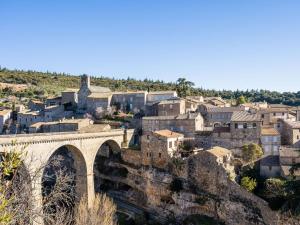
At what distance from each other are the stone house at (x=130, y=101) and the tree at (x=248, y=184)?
31941 mm

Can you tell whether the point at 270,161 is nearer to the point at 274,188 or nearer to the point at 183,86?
the point at 274,188

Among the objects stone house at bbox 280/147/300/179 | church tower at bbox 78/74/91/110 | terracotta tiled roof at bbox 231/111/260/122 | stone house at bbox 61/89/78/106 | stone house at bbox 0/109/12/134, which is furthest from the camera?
stone house at bbox 61/89/78/106

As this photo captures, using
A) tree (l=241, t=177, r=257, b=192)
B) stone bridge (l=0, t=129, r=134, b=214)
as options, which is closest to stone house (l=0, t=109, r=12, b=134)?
stone bridge (l=0, t=129, r=134, b=214)

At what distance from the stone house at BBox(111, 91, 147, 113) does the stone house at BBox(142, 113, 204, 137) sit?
1303cm

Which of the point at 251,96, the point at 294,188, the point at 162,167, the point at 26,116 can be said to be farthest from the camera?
the point at 251,96

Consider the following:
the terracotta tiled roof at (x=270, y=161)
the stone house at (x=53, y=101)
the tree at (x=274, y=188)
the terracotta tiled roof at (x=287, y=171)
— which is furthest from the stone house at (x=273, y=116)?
the stone house at (x=53, y=101)

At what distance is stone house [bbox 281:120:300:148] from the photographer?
3928cm

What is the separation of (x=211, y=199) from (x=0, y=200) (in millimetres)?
29614

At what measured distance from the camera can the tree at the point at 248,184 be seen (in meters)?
31.3

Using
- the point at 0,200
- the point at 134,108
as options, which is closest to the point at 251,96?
the point at 134,108

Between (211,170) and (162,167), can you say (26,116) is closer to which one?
(162,167)

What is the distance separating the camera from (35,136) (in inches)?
1201

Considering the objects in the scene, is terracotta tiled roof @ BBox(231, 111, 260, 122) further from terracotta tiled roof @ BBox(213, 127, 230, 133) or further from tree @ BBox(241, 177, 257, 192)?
tree @ BBox(241, 177, 257, 192)

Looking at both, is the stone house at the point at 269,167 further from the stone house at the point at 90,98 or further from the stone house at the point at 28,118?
the stone house at the point at 28,118
